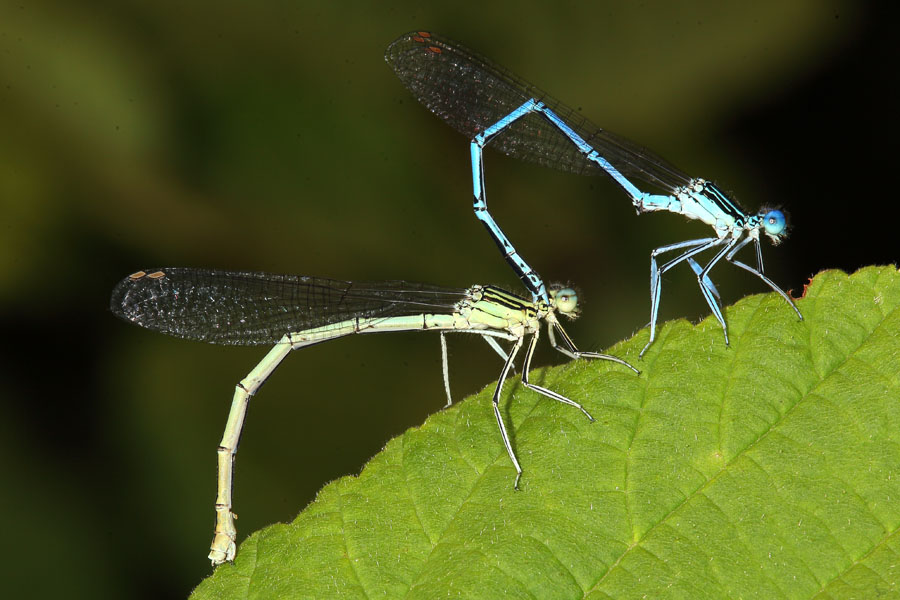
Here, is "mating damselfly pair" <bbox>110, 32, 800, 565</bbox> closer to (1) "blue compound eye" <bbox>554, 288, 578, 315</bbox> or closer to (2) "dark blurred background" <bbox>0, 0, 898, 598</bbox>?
(1) "blue compound eye" <bbox>554, 288, 578, 315</bbox>

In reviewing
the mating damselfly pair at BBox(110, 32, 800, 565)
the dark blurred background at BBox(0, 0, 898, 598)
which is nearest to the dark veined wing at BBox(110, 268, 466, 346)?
the mating damselfly pair at BBox(110, 32, 800, 565)

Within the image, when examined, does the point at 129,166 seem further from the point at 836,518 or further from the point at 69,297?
the point at 836,518

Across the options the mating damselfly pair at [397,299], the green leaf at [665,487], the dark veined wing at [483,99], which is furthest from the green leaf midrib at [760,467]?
the dark veined wing at [483,99]

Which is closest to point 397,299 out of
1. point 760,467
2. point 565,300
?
point 565,300

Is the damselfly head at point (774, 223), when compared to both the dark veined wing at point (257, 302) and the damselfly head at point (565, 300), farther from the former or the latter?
the dark veined wing at point (257, 302)

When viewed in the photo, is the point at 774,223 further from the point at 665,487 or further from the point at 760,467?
the point at 665,487

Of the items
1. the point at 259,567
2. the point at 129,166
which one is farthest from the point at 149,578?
the point at 129,166
